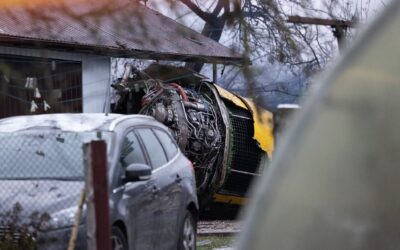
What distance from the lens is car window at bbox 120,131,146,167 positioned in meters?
7.17

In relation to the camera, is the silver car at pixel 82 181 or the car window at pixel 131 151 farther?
the car window at pixel 131 151

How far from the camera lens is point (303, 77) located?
6.27 m

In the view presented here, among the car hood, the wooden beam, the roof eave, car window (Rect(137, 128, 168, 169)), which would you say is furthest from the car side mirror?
the wooden beam

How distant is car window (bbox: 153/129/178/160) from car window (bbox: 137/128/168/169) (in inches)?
4.8

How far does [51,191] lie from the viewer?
659cm

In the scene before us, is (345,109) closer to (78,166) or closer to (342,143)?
(342,143)

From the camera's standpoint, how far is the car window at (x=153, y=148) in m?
7.80

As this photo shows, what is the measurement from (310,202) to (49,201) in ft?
15.2

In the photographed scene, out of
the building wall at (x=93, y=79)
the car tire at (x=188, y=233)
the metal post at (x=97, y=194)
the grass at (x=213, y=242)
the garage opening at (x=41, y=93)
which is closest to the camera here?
the metal post at (x=97, y=194)

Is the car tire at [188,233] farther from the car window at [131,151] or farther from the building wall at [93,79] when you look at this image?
the building wall at [93,79]

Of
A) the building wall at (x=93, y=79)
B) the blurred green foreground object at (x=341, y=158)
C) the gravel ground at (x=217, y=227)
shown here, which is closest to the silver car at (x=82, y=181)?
the gravel ground at (x=217, y=227)

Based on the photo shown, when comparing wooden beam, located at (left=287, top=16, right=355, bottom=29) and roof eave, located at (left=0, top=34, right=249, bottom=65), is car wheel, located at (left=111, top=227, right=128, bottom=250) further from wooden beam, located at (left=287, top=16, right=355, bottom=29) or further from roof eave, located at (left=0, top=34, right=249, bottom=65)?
wooden beam, located at (left=287, top=16, right=355, bottom=29)

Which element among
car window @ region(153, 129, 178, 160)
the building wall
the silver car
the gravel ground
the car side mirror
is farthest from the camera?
the building wall

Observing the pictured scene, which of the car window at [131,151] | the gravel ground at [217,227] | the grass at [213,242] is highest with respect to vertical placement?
the car window at [131,151]
